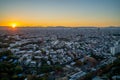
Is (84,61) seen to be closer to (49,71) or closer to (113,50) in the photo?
(49,71)

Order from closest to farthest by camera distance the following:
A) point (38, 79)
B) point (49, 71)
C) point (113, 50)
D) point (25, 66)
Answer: point (38, 79) → point (49, 71) → point (25, 66) → point (113, 50)

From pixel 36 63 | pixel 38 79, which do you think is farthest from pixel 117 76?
pixel 36 63

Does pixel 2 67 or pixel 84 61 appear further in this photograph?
pixel 84 61

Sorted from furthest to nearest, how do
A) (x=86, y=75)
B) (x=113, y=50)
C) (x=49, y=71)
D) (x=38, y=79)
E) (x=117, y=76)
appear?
(x=113, y=50) < (x=49, y=71) < (x=86, y=75) < (x=38, y=79) < (x=117, y=76)

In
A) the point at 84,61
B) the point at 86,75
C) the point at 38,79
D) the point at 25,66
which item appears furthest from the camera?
the point at 84,61

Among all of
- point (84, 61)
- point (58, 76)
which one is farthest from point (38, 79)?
point (84, 61)

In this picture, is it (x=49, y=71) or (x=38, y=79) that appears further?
(x=49, y=71)

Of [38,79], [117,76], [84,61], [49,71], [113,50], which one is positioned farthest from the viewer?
[113,50]

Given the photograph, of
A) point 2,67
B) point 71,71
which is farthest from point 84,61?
point 2,67

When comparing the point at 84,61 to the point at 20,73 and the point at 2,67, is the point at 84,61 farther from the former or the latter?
the point at 2,67
